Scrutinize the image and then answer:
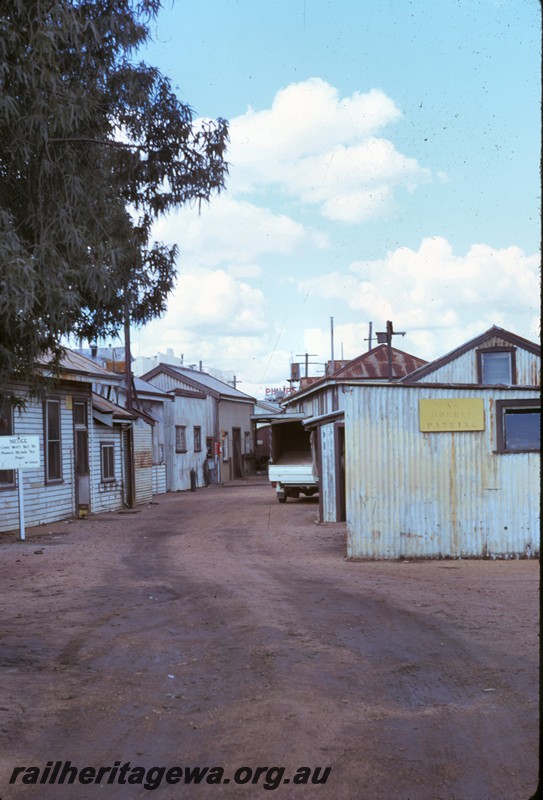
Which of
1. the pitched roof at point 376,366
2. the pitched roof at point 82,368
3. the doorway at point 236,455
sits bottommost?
the doorway at point 236,455

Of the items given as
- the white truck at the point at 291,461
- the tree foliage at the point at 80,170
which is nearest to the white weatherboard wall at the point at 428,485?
the tree foliage at the point at 80,170

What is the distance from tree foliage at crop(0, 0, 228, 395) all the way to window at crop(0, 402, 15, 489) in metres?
8.51

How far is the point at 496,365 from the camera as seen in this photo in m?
34.9

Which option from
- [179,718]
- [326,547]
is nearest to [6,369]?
[179,718]

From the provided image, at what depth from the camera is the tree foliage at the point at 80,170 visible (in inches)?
329

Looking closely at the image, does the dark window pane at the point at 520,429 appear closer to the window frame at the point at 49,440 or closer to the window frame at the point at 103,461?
the window frame at the point at 49,440

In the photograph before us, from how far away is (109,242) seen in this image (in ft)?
31.2

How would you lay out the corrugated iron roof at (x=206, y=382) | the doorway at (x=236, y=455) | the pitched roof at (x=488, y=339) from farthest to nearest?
the doorway at (x=236, y=455), the corrugated iron roof at (x=206, y=382), the pitched roof at (x=488, y=339)

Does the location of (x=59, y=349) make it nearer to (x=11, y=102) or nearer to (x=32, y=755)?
(x=11, y=102)

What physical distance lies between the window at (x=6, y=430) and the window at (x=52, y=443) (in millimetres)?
1617

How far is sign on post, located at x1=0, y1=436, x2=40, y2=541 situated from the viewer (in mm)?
17812

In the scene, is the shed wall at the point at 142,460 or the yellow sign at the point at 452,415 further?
the shed wall at the point at 142,460

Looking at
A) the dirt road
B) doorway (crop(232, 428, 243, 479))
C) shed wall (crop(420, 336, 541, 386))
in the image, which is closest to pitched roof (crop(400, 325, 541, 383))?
shed wall (crop(420, 336, 541, 386))

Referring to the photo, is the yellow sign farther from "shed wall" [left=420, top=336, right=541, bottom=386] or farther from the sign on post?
"shed wall" [left=420, top=336, right=541, bottom=386]
